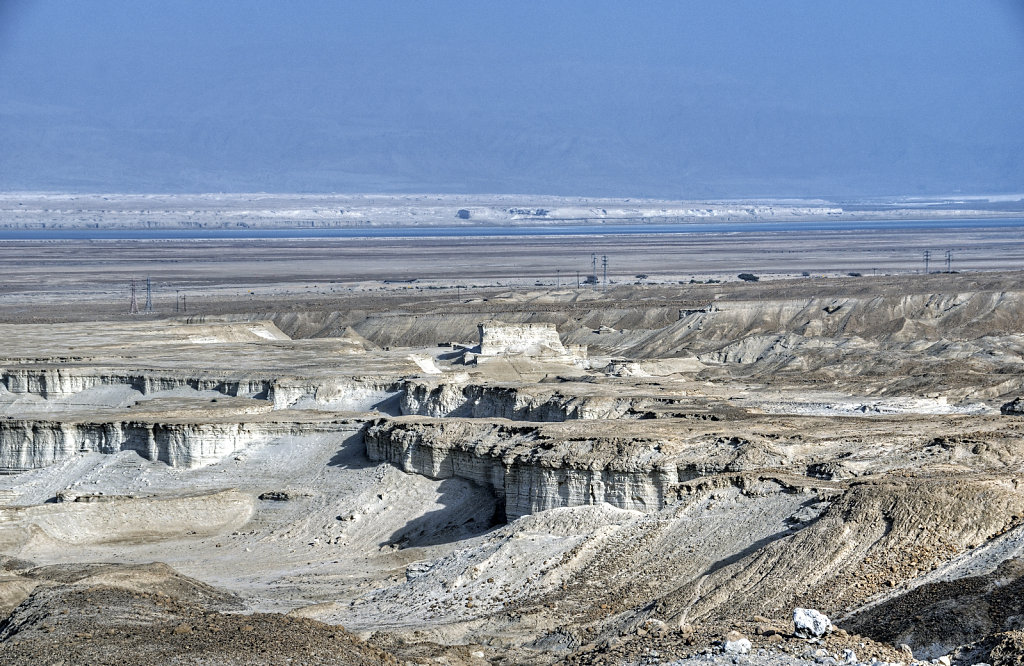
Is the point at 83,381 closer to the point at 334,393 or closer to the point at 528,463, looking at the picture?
the point at 334,393

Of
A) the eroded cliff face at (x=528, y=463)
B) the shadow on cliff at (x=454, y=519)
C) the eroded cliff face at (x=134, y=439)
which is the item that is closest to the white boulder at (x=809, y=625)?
the eroded cliff face at (x=528, y=463)

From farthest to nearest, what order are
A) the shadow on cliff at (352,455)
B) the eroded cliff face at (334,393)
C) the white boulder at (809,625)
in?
the eroded cliff face at (334,393) < the shadow on cliff at (352,455) < the white boulder at (809,625)

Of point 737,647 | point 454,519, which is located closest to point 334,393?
point 454,519

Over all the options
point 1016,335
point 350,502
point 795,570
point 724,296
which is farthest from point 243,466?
point 724,296

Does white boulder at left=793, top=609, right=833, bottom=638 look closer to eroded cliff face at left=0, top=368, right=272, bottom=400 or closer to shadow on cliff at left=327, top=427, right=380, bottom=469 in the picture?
shadow on cliff at left=327, top=427, right=380, bottom=469

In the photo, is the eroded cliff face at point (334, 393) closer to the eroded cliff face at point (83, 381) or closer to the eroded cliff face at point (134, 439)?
the eroded cliff face at point (83, 381)

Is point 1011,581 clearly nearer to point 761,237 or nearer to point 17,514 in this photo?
point 17,514

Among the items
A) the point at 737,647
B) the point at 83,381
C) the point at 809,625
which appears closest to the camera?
the point at 737,647
